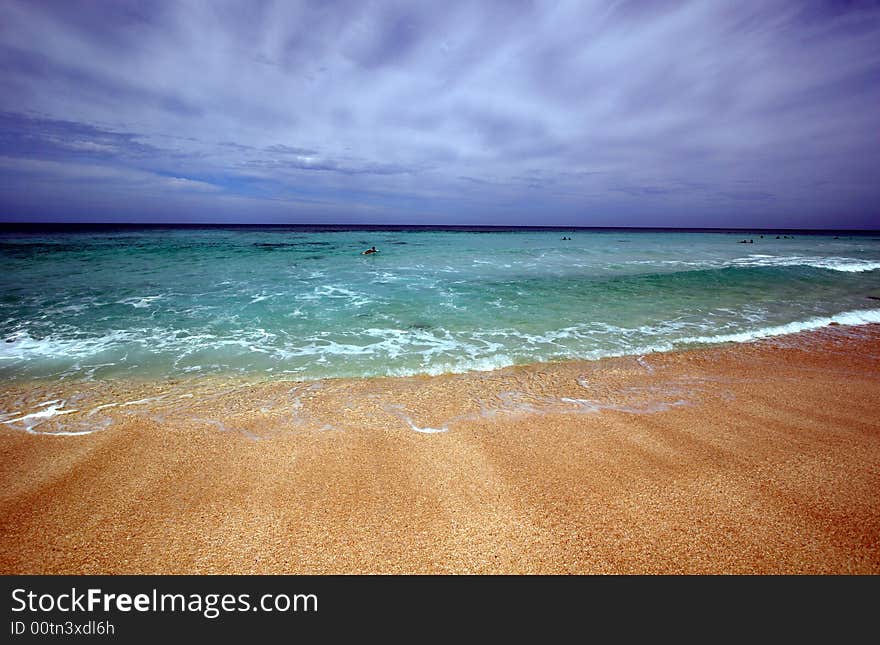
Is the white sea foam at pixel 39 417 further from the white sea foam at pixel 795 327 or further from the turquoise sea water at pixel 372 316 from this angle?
the white sea foam at pixel 795 327

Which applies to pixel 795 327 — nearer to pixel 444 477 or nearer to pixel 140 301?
pixel 444 477

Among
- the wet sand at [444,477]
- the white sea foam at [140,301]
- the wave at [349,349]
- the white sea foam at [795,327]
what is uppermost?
the white sea foam at [140,301]

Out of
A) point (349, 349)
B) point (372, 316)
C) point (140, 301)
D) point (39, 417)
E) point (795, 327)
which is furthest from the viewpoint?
point (140, 301)

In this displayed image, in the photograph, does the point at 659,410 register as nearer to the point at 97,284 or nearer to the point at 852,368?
the point at 852,368

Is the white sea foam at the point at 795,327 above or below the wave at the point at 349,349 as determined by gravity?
above

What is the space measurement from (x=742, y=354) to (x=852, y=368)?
1.51 m

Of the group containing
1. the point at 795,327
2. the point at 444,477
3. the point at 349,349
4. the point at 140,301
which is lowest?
the point at 444,477

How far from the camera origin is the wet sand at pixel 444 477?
8.18 ft

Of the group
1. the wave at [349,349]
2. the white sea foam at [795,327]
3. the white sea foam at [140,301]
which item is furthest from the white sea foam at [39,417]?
the white sea foam at [795,327]

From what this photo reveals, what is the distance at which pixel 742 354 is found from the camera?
271 inches

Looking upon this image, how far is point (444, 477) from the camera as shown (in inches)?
132

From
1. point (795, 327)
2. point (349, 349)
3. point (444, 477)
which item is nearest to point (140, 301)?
point (349, 349)
